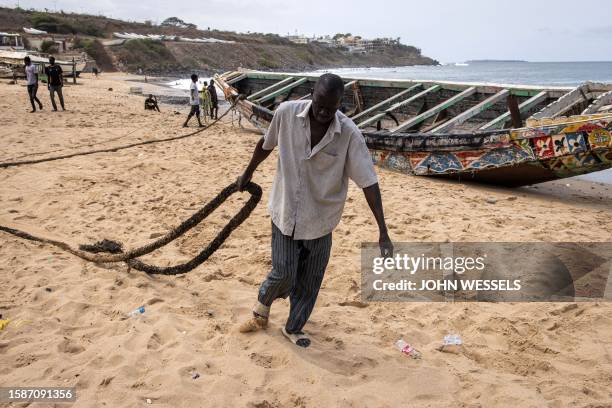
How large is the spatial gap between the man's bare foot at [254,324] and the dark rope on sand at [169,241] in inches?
30.6

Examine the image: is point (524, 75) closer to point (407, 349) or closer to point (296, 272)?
point (407, 349)

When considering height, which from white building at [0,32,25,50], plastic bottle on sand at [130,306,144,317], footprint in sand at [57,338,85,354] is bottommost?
footprint in sand at [57,338,85,354]

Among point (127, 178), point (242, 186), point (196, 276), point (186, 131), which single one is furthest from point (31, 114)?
point (242, 186)

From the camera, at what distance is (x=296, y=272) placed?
8.46ft

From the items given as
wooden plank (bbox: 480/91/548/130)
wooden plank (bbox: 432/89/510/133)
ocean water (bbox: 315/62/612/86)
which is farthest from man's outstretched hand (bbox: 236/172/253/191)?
ocean water (bbox: 315/62/612/86)

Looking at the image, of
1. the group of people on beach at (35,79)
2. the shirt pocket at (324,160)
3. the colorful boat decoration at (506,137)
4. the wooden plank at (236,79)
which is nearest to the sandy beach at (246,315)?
the colorful boat decoration at (506,137)

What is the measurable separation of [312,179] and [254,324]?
105cm

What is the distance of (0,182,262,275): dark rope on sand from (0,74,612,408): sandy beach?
99mm

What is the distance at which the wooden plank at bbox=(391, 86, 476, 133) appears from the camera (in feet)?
→ 23.7

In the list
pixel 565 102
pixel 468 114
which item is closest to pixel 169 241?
pixel 468 114

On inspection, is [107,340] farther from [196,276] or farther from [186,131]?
[186,131]

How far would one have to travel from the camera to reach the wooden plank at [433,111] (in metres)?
7.21

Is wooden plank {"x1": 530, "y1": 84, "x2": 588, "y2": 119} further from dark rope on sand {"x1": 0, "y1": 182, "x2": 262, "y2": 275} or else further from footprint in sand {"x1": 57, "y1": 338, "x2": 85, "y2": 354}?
footprint in sand {"x1": 57, "y1": 338, "x2": 85, "y2": 354}

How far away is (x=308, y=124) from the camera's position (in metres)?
2.29
